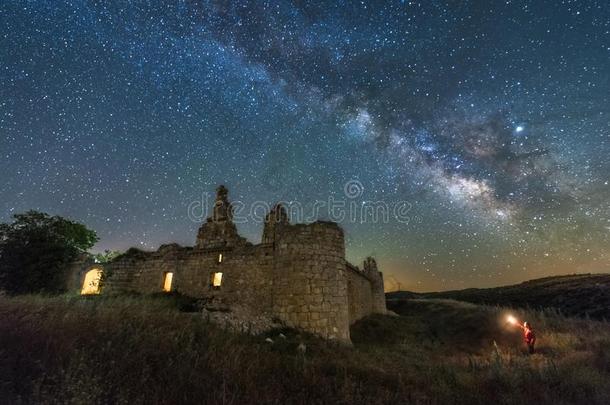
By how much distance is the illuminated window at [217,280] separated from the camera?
16441mm

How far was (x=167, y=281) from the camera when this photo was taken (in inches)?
709

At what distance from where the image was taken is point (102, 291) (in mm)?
18516

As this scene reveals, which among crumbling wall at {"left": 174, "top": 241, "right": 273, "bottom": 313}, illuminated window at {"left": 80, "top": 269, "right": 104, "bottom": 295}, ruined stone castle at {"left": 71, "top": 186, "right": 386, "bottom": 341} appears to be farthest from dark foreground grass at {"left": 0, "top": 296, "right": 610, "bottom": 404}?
illuminated window at {"left": 80, "top": 269, "right": 104, "bottom": 295}

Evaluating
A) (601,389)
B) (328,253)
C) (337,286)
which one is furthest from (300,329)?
(601,389)

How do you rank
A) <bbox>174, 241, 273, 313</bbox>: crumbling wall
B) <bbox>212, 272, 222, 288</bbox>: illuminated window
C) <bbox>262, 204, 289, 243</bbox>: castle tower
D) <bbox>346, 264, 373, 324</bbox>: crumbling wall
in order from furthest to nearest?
<bbox>346, 264, 373, 324</bbox>: crumbling wall < <bbox>262, 204, 289, 243</bbox>: castle tower < <bbox>212, 272, 222, 288</bbox>: illuminated window < <bbox>174, 241, 273, 313</bbox>: crumbling wall

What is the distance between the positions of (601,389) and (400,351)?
9.65 m

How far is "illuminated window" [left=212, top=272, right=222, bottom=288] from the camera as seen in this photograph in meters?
16.4

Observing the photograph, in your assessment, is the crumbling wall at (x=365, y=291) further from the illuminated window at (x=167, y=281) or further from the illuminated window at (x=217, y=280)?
the illuminated window at (x=167, y=281)

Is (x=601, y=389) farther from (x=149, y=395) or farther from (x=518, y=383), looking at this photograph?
(x=149, y=395)

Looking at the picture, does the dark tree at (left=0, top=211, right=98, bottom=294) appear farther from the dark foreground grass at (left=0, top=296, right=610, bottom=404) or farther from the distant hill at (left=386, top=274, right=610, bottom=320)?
the distant hill at (left=386, top=274, right=610, bottom=320)

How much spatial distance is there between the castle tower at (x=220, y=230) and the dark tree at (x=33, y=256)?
10062 millimetres

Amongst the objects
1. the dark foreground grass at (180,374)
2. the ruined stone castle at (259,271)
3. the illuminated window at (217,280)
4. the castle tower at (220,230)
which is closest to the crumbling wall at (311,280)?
the ruined stone castle at (259,271)

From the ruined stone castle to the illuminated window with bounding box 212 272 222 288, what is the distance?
2.1 inches

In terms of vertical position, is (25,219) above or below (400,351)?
above
